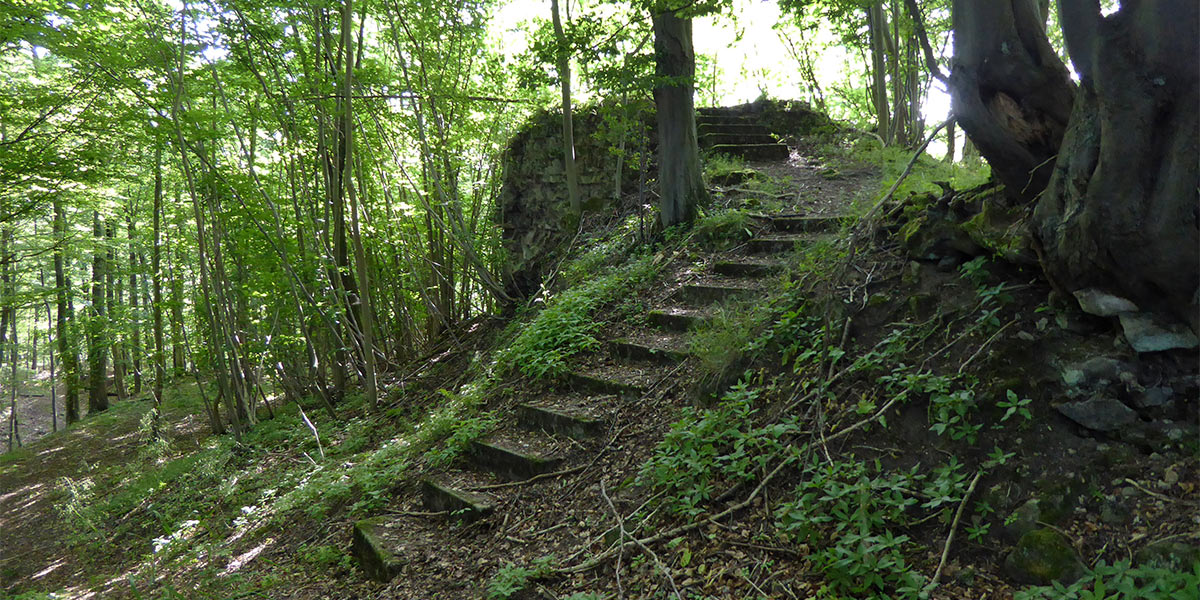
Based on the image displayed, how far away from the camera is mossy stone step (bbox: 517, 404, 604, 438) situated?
415 centimetres

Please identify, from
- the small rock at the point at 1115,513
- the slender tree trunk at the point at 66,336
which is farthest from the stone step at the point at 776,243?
the slender tree trunk at the point at 66,336

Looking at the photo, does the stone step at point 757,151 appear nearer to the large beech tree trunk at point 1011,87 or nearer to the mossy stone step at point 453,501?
the large beech tree trunk at point 1011,87

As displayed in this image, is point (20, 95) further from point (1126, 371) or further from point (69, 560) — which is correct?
point (1126, 371)

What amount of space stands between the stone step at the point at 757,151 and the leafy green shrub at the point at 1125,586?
7439 millimetres

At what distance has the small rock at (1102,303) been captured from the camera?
2.53 metres

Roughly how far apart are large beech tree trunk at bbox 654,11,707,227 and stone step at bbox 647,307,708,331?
1725mm

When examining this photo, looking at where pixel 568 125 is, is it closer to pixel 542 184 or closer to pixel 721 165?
pixel 542 184

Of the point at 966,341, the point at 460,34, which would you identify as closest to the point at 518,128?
the point at 460,34

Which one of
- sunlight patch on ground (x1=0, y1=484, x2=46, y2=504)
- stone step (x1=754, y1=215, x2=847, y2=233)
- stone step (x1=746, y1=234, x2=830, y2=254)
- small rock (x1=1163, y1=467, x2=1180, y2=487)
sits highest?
stone step (x1=754, y1=215, x2=847, y2=233)

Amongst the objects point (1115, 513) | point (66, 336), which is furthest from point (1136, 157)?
point (66, 336)

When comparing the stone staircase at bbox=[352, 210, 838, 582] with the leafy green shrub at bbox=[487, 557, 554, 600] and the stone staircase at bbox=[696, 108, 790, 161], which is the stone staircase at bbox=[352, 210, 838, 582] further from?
the stone staircase at bbox=[696, 108, 790, 161]

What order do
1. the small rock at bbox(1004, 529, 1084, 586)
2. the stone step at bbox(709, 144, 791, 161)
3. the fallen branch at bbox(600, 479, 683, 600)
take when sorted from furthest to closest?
the stone step at bbox(709, 144, 791, 161) < the fallen branch at bbox(600, 479, 683, 600) < the small rock at bbox(1004, 529, 1084, 586)

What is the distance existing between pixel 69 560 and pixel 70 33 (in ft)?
15.4

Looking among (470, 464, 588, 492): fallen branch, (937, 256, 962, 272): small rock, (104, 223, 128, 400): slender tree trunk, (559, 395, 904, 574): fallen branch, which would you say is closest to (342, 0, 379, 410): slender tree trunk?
(470, 464, 588, 492): fallen branch
